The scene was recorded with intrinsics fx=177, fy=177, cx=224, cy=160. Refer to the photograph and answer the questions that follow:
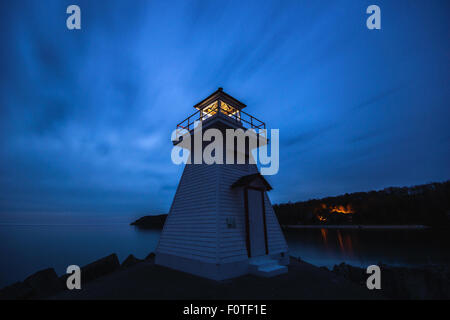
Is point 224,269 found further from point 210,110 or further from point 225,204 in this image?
point 210,110

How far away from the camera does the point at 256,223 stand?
28.6 ft

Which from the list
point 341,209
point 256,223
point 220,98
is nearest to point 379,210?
point 341,209

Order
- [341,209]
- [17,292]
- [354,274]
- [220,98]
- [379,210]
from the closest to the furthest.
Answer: [17,292], [354,274], [220,98], [379,210], [341,209]

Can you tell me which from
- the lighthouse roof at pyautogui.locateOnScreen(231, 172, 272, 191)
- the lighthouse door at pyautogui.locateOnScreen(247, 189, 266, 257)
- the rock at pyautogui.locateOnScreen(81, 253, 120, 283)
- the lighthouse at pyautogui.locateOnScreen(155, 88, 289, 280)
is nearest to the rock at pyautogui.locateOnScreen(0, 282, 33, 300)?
the rock at pyautogui.locateOnScreen(81, 253, 120, 283)

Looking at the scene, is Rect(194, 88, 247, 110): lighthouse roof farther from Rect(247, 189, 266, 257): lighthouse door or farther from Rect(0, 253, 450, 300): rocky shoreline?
Rect(0, 253, 450, 300): rocky shoreline

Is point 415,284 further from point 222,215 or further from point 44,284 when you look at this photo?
point 44,284

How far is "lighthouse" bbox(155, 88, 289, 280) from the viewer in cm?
726

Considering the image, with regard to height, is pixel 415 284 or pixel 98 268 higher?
pixel 415 284

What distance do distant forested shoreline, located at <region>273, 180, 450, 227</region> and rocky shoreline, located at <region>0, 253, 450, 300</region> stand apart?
233ft

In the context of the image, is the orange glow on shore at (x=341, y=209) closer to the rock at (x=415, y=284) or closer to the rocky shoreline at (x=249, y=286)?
the rock at (x=415, y=284)

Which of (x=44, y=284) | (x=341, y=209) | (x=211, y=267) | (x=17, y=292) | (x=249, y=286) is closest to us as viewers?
(x=249, y=286)

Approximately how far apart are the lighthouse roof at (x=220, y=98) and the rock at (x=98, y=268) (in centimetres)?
961

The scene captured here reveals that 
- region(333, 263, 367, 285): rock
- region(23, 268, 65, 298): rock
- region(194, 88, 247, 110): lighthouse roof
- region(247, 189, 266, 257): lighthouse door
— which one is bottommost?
region(333, 263, 367, 285): rock

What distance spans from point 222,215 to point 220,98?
6267 millimetres
